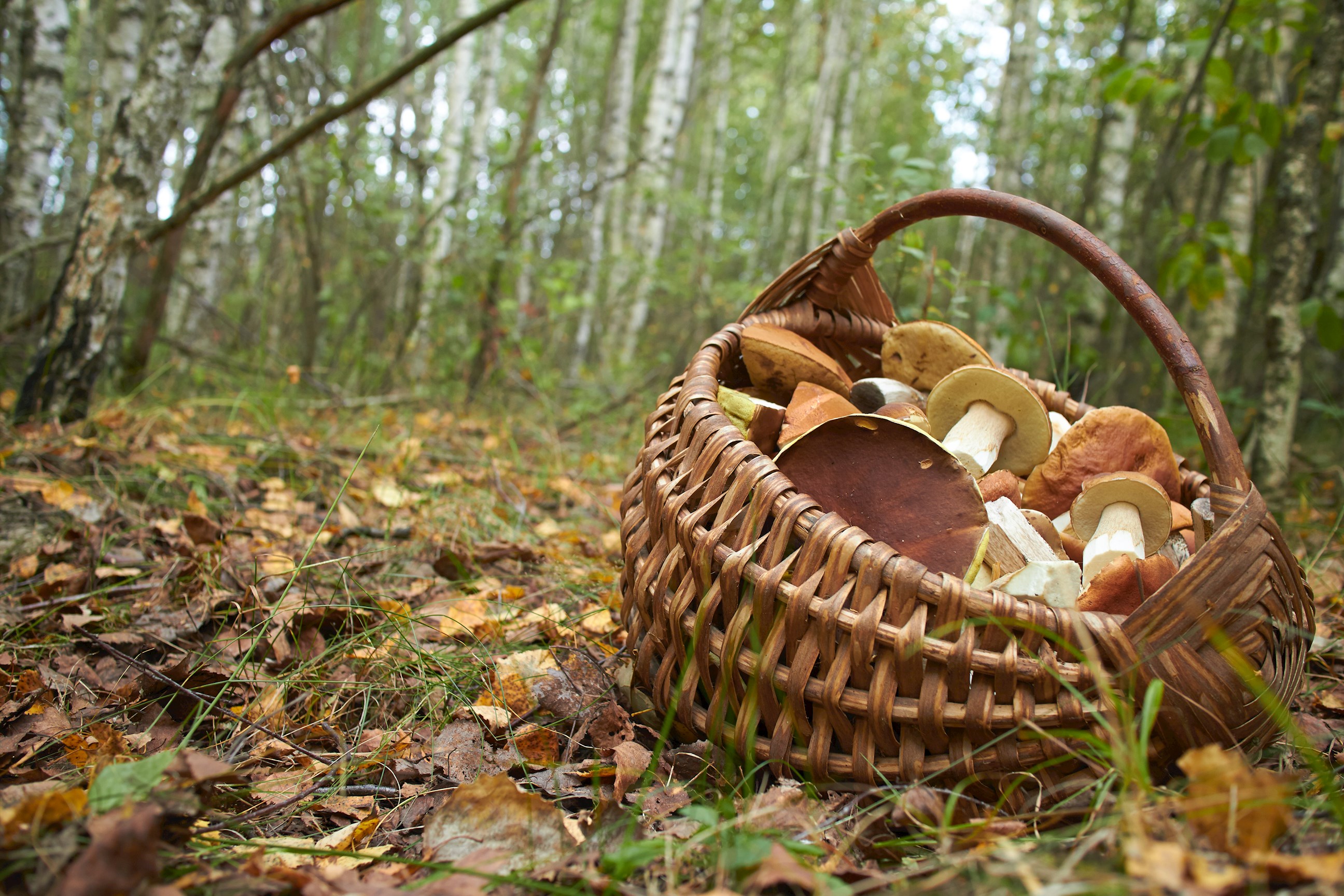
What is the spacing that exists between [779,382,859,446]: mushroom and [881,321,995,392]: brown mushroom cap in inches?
13.6

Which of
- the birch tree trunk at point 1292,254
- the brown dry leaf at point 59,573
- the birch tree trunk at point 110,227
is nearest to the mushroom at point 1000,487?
the birch tree trunk at point 1292,254

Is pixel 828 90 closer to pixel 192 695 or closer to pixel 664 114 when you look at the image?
pixel 664 114

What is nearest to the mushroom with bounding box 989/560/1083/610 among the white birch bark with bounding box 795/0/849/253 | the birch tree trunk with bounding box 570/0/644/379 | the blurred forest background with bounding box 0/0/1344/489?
the blurred forest background with bounding box 0/0/1344/489

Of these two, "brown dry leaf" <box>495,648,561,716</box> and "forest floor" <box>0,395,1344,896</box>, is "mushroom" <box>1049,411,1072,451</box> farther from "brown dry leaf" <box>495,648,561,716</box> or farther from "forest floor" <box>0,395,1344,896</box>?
"brown dry leaf" <box>495,648,561,716</box>

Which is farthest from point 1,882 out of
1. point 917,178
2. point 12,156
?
point 12,156

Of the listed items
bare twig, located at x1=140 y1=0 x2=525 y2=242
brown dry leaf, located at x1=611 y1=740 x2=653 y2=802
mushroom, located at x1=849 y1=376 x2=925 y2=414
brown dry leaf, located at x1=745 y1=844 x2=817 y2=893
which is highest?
bare twig, located at x1=140 y1=0 x2=525 y2=242

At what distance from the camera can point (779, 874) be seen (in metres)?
0.77

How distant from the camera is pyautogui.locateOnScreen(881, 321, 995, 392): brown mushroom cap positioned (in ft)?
5.80

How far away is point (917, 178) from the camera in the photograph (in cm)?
278

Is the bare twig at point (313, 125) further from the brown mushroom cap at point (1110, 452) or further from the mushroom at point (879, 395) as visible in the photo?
the brown mushroom cap at point (1110, 452)

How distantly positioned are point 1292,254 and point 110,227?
4.29 m

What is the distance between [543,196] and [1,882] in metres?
12.8

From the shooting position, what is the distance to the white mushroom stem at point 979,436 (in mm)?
1599

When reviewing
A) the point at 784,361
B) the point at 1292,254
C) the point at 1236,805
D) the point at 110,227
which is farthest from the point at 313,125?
the point at 1292,254
